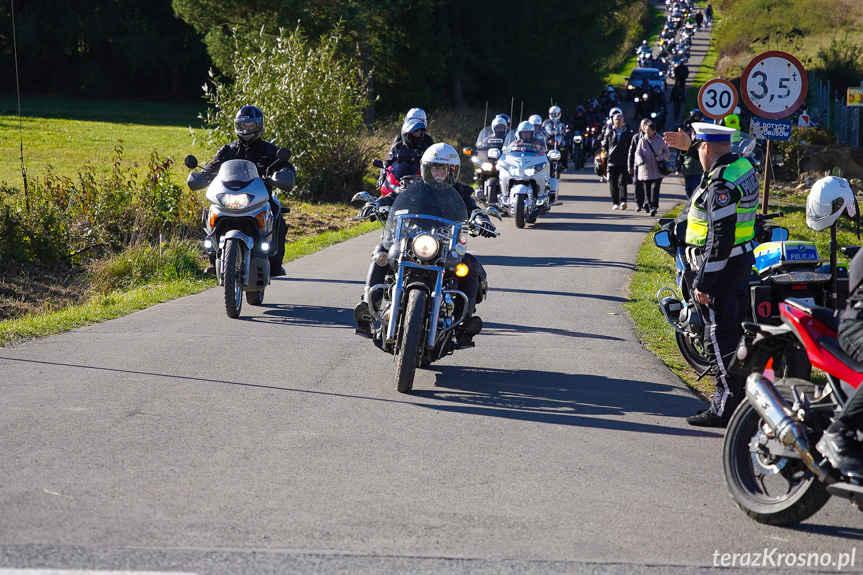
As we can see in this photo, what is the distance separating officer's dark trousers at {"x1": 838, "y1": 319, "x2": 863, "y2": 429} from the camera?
413cm

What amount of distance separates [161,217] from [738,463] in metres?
11.5

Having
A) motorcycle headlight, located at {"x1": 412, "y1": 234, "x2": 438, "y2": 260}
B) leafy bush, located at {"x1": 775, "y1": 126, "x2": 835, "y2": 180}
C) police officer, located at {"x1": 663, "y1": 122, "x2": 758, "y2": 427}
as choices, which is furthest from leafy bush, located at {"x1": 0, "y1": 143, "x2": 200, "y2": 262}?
leafy bush, located at {"x1": 775, "y1": 126, "x2": 835, "y2": 180}

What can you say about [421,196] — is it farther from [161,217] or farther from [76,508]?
[161,217]

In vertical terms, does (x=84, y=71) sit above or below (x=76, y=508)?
above

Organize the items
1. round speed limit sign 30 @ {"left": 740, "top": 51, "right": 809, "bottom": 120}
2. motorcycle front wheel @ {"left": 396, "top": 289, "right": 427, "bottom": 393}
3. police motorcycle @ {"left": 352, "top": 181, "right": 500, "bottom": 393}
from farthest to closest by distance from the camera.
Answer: round speed limit sign 30 @ {"left": 740, "top": 51, "right": 809, "bottom": 120}, police motorcycle @ {"left": 352, "top": 181, "right": 500, "bottom": 393}, motorcycle front wheel @ {"left": 396, "top": 289, "right": 427, "bottom": 393}

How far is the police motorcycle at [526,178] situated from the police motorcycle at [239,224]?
8524mm

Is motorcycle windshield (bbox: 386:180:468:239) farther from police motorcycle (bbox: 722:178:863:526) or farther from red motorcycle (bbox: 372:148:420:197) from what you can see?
red motorcycle (bbox: 372:148:420:197)

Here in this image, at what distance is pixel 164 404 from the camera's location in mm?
6328

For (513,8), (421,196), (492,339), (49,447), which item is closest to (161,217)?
(492,339)

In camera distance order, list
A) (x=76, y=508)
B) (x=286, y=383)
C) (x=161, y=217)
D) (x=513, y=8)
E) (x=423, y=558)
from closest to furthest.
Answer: (x=423, y=558), (x=76, y=508), (x=286, y=383), (x=161, y=217), (x=513, y=8)

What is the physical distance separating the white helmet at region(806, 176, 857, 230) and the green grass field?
48.7ft

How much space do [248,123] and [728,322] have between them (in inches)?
228

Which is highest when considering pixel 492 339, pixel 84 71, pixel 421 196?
pixel 84 71

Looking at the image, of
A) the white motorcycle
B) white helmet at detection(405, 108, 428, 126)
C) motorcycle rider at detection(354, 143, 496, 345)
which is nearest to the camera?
motorcycle rider at detection(354, 143, 496, 345)
